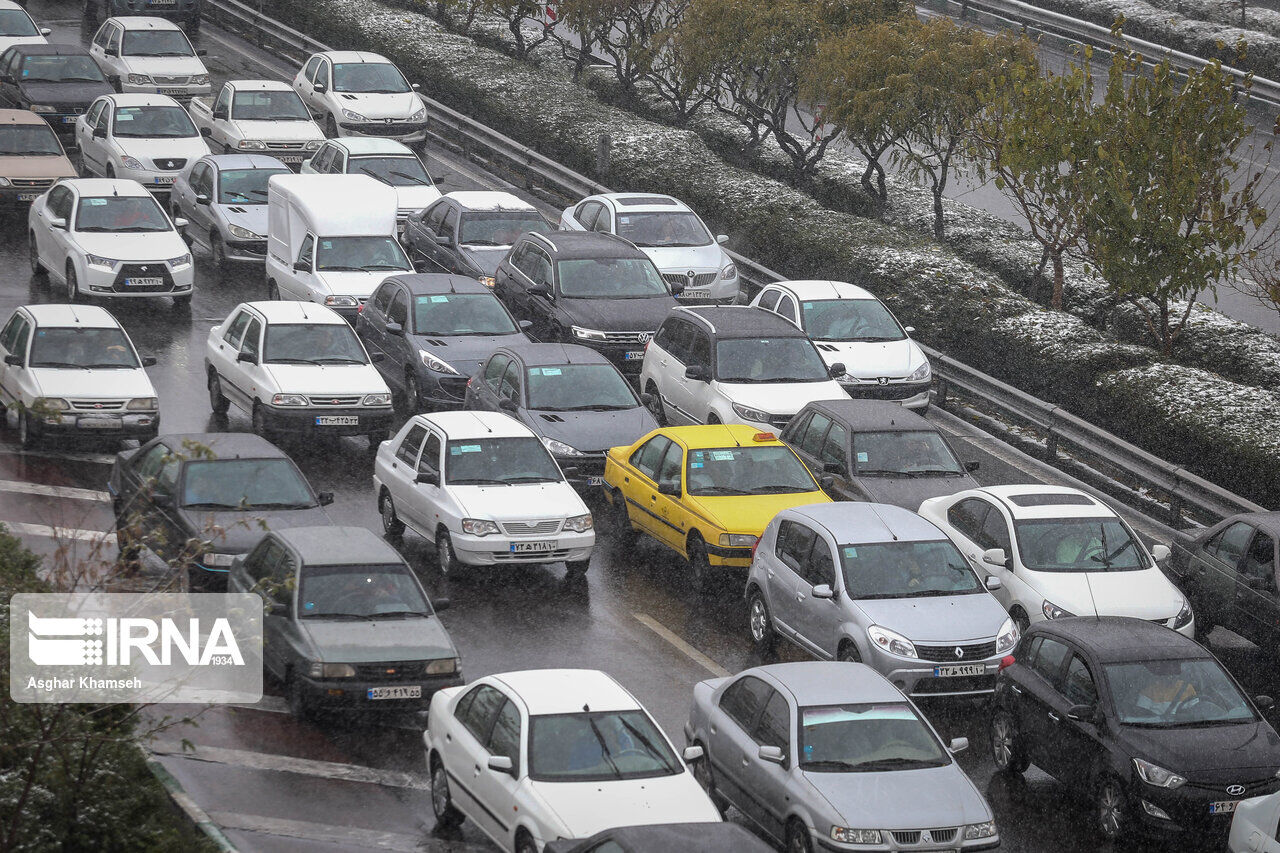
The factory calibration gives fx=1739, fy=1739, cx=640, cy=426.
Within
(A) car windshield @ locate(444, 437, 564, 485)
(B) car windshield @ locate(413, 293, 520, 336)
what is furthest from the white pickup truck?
(A) car windshield @ locate(444, 437, 564, 485)

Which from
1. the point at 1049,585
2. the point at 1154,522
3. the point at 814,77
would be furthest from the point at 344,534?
the point at 814,77

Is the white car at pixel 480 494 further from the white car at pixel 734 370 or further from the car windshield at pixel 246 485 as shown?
the white car at pixel 734 370

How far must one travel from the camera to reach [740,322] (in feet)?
77.7

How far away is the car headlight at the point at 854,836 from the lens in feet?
40.5

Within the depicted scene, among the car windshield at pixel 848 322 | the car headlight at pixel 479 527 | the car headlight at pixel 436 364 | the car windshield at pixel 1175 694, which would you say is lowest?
the car headlight at pixel 436 364

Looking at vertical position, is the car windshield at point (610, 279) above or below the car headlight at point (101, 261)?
above

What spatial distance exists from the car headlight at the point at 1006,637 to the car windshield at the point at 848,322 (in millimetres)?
9188

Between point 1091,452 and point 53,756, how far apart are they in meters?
15.5

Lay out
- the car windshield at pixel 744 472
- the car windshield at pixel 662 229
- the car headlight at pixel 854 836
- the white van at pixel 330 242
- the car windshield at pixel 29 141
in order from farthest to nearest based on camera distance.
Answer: the car windshield at pixel 29 141
the car windshield at pixel 662 229
the white van at pixel 330 242
the car windshield at pixel 744 472
the car headlight at pixel 854 836

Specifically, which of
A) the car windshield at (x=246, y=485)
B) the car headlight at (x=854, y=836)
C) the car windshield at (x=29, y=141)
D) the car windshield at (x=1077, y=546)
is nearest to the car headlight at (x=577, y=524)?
the car windshield at (x=246, y=485)

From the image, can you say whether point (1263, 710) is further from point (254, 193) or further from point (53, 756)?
point (254, 193)

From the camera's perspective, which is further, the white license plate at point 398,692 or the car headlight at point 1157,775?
the white license plate at point 398,692

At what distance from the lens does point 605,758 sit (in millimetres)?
12547

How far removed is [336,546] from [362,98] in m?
22.4
